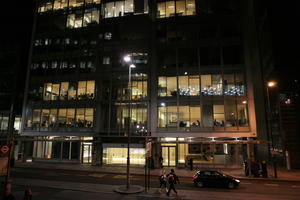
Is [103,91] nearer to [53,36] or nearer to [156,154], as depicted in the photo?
[156,154]

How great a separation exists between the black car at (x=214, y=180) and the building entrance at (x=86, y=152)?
64.9 ft

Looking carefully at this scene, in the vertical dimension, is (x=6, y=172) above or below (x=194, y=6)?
below

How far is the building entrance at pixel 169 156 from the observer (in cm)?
2820

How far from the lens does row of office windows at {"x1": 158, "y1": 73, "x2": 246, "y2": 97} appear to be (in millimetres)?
28172

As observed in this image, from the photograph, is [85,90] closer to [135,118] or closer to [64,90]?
[64,90]

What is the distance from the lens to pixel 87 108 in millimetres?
32594

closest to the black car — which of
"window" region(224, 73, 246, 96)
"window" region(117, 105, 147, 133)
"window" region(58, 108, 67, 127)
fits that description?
"window" region(117, 105, 147, 133)

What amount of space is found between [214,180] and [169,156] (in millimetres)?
11977

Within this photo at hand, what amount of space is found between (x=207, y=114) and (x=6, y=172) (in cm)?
2338

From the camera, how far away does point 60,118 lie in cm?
3350

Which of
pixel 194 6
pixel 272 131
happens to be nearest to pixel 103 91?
pixel 194 6

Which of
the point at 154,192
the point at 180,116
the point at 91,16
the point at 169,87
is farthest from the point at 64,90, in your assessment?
the point at 154,192

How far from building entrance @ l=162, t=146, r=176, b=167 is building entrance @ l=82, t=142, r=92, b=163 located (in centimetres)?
1164

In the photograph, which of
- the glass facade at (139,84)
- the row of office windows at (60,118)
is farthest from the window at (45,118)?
the glass facade at (139,84)
